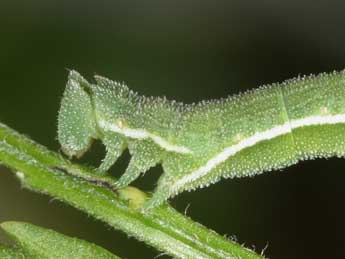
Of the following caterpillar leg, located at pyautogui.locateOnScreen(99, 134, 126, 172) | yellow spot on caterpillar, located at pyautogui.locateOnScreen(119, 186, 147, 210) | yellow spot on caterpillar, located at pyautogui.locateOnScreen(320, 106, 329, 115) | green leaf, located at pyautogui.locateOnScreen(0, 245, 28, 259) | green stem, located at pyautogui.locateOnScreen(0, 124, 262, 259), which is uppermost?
yellow spot on caterpillar, located at pyautogui.locateOnScreen(320, 106, 329, 115)

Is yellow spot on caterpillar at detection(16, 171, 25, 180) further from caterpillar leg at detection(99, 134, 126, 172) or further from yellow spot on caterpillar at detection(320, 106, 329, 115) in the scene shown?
yellow spot on caterpillar at detection(320, 106, 329, 115)

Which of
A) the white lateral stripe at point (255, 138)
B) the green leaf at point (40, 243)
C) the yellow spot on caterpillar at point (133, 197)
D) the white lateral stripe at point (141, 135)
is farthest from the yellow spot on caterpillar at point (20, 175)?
the white lateral stripe at point (255, 138)

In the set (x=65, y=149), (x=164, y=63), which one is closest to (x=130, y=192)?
(x=65, y=149)

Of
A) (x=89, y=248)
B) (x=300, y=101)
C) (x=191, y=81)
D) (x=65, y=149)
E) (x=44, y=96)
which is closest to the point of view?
(x=89, y=248)

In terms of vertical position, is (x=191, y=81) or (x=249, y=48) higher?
(x=249, y=48)

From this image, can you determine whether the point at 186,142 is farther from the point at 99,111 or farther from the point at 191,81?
the point at 191,81

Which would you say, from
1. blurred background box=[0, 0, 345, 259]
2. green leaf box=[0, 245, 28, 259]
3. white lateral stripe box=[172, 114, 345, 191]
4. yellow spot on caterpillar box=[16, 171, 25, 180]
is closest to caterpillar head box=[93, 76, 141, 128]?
white lateral stripe box=[172, 114, 345, 191]
